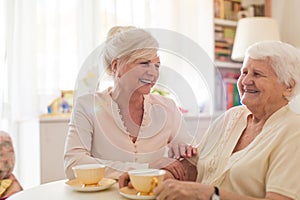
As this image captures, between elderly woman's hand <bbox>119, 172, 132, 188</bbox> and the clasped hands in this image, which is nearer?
elderly woman's hand <bbox>119, 172, 132, 188</bbox>

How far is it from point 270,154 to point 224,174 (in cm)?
16

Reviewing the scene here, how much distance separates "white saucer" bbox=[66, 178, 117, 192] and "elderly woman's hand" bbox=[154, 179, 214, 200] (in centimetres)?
20

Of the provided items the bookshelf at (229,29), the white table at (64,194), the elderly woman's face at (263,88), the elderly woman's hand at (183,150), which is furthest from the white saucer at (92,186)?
the bookshelf at (229,29)

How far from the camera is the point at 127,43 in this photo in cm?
134

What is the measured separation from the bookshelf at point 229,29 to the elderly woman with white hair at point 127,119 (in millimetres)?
1773

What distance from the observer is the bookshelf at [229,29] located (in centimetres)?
322

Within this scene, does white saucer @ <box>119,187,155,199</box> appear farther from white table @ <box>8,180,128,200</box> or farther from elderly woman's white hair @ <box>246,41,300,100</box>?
elderly woman's white hair @ <box>246,41,300,100</box>

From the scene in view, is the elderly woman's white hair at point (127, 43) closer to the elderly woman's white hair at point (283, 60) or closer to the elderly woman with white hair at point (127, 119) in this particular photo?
the elderly woman with white hair at point (127, 119)

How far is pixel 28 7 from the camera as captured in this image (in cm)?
246

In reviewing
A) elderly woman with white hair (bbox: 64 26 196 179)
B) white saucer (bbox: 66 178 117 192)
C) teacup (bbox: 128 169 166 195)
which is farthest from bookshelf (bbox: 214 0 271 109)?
teacup (bbox: 128 169 166 195)

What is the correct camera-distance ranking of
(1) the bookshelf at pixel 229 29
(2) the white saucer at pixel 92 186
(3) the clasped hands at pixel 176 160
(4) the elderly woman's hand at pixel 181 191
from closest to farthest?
(4) the elderly woman's hand at pixel 181 191, (2) the white saucer at pixel 92 186, (3) the clasped hands at pixel 176 160, (1) the bookshelf at pixel 229 29

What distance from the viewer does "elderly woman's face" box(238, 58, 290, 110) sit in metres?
1.17

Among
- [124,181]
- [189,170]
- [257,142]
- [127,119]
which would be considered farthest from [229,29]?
[124,181]

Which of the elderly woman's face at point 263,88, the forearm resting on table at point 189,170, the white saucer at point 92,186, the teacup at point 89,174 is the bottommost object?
the forearm resting on table at point 189,170
